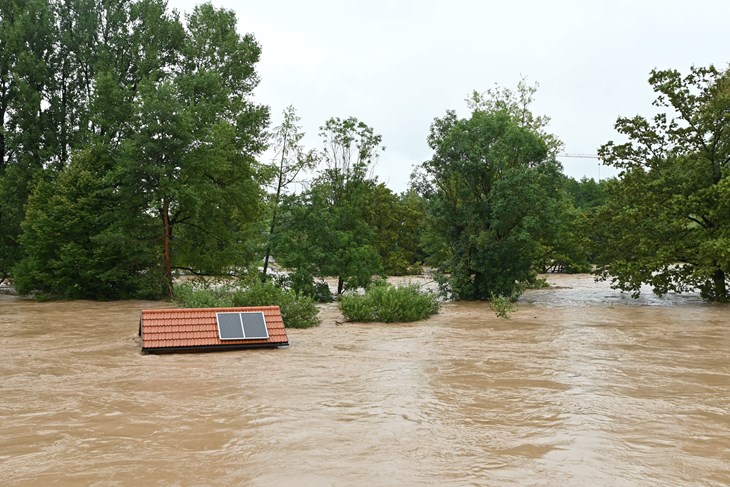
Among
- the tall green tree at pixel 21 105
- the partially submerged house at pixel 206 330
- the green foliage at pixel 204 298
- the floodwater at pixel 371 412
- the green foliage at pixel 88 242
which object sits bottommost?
the floodwater at pixel 371 412

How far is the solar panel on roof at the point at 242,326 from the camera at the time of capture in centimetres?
1395

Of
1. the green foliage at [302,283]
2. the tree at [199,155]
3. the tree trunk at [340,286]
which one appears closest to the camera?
the tree at [199,155]

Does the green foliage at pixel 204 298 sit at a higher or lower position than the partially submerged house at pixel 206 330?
higher

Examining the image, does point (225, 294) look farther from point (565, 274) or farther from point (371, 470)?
point (565, 274)

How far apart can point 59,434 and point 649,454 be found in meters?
7.02

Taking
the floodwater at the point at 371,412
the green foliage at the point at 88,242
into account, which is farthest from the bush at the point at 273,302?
the green foliage at the point at 88,242

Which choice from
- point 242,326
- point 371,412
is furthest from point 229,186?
point 371,412

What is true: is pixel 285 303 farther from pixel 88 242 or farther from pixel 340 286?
pixel 88 242

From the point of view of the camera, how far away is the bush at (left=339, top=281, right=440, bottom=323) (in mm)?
20938

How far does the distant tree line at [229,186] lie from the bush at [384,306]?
6.88 metres

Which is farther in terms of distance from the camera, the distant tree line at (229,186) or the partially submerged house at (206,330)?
the distant tree line at (229,186)

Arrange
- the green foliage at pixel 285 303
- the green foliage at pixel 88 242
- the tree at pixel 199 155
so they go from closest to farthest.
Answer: the green foliage at pixel 285 303
the tree at pixel 199 155
the green foliage at pixel 88 242

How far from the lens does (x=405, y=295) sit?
21781mm

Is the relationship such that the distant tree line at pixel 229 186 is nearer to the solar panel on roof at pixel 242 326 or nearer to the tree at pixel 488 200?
the tree at pixel 488 200
